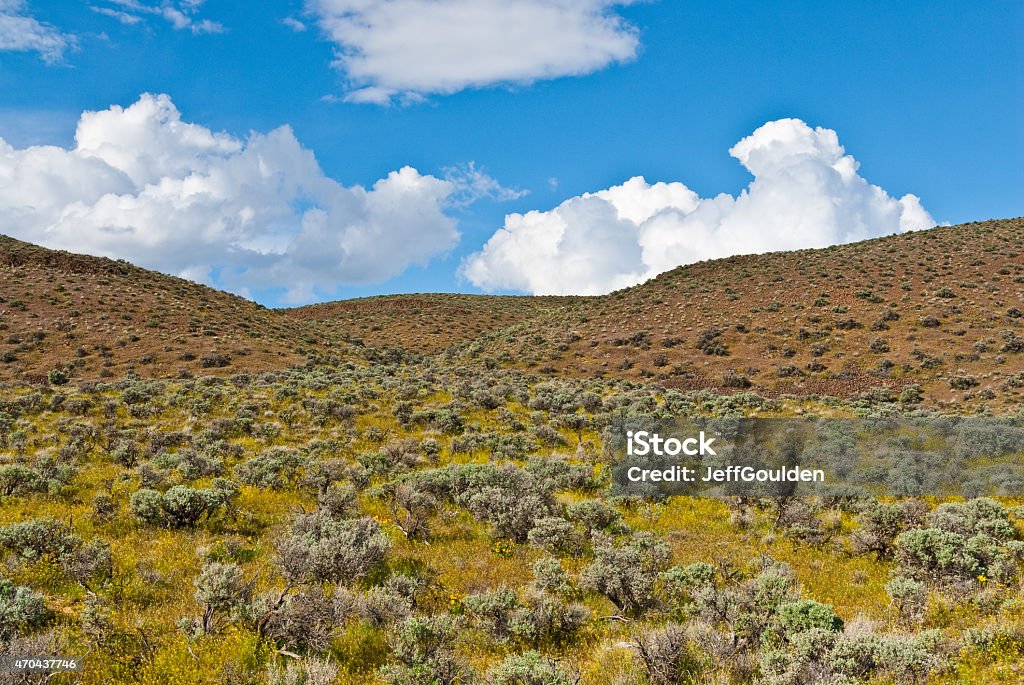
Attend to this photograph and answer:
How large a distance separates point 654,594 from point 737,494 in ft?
19.4

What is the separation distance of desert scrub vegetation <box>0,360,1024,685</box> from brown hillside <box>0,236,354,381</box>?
21.3 meters

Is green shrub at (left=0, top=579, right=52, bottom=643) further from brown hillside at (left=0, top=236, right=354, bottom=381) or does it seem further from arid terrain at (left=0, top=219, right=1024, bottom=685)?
brown hillside at (left=0, top=236, right=354, bottom=381)

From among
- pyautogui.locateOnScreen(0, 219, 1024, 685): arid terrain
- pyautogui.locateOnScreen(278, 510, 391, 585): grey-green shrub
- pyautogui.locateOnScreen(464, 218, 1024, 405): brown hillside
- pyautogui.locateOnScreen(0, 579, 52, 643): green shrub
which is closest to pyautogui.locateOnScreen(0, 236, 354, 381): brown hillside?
pyautogui.locateOnScreen(0, 219, 1024, 685): arid terrain

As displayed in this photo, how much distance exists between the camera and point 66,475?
1271 cm

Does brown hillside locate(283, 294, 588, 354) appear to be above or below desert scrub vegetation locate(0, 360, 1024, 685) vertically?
above

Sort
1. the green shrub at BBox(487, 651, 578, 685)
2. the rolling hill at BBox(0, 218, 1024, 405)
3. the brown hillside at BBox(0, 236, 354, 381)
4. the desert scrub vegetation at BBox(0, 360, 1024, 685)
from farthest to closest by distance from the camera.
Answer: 1. the brown hillside at BBox(0, 236, 354, 381)
2. the rolling hill at BBox(0, 218, 1024, 405)
3. the desert scrub vegetation at BBox(0, 360, 1024, 685)
4. the green shrub at BBox(487, 651, 578, 685)

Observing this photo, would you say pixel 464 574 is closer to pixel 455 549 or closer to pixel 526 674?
pixel 455 549

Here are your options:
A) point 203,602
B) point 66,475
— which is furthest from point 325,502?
point 66,475

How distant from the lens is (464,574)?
911 cm

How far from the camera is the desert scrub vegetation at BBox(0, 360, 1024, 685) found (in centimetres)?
628

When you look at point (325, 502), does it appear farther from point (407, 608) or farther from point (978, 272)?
point (978, 272)

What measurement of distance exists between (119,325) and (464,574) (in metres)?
45.7

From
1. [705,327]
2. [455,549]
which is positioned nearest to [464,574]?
[455,549]

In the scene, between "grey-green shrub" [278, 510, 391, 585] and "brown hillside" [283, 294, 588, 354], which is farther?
"brown hillside" [283, 294, 588, 354]
